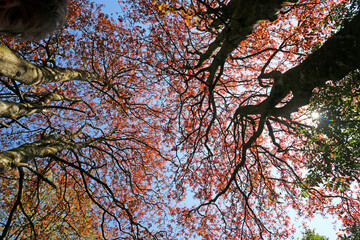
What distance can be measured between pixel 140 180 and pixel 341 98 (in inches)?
415

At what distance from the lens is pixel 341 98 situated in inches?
137

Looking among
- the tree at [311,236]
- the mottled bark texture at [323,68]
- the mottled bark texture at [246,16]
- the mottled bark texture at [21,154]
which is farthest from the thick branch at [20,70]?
the tree at [311,236]

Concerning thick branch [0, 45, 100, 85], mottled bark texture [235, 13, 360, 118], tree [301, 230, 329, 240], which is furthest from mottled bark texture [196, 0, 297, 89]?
tree [301, 230, 329, 240]

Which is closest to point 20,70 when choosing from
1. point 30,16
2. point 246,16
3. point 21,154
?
point 21,154

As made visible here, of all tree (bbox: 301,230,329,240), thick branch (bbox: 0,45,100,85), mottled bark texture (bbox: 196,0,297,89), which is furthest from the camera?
tree (bbox: 301,230,329,240)

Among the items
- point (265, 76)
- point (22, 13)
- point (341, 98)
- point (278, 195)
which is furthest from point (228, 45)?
point (278, 195)

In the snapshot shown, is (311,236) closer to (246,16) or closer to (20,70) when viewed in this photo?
(246,16)

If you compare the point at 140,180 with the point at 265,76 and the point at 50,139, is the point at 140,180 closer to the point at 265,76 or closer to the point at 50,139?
the point at 50,139

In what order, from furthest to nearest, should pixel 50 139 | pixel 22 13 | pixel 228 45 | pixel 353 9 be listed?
pixel 50 139, pixel 228 45, pixel 353 9, pixel 22 13

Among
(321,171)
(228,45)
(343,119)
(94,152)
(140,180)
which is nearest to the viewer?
(343,119)

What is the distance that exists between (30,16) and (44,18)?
8 centimetres

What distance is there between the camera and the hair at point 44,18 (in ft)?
3.71

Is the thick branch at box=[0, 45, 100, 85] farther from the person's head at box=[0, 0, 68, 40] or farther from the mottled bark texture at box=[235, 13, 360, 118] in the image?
the mottled bark texture at box=[235, 13, 360, 118]

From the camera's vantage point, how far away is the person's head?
3.40ft
